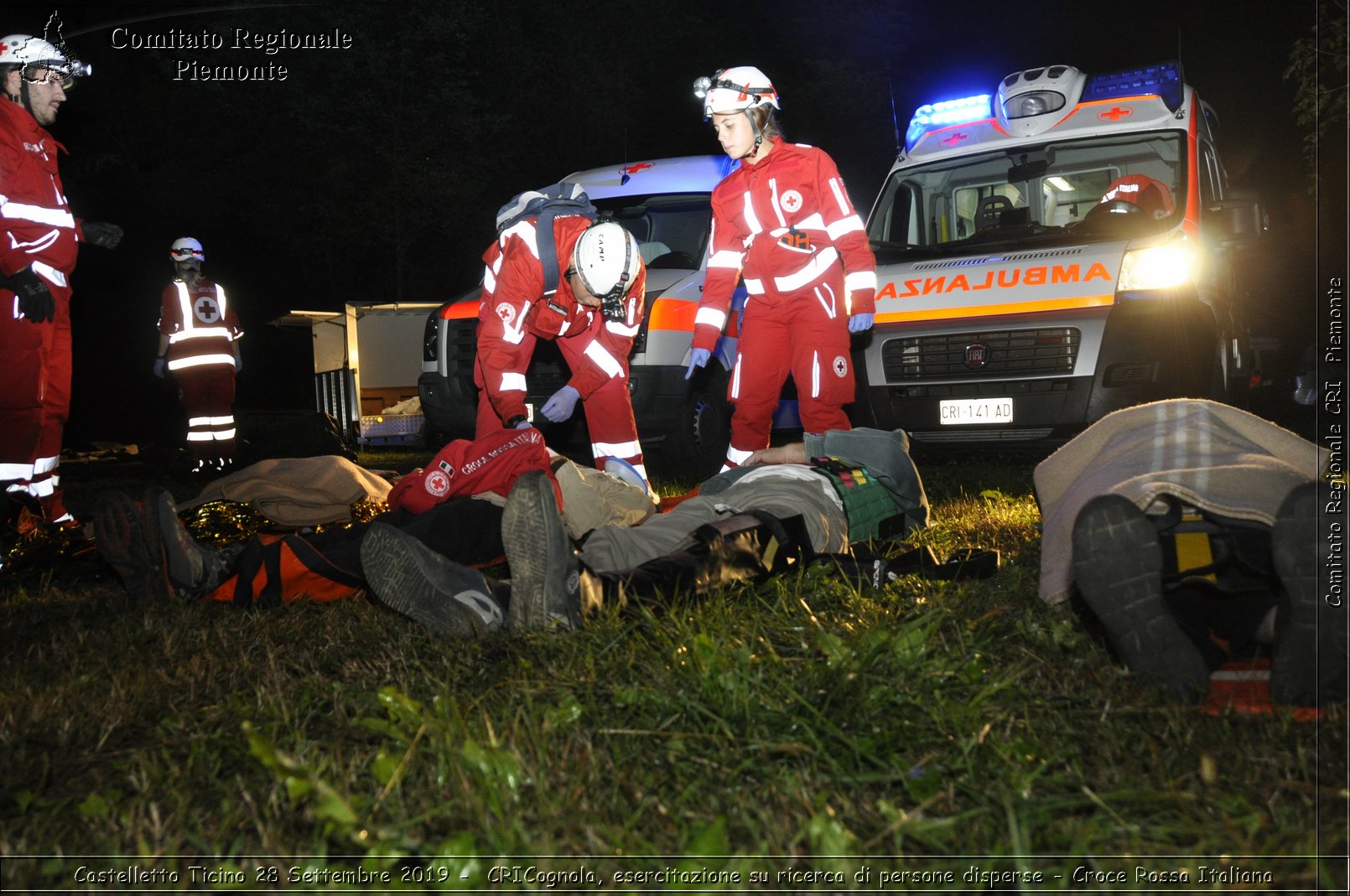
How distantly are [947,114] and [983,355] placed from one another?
2.17 meters

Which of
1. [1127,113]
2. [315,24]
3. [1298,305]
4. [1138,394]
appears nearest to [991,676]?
[1138,394]

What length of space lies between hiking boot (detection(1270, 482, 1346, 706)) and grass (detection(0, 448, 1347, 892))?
8 centimetres

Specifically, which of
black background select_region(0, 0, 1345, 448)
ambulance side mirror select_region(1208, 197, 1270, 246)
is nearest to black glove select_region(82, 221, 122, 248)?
ambulance side mirror select_region(1208, 197, 1270, 246)

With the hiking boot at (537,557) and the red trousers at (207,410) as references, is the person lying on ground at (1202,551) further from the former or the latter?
the red trousers at (207,410)

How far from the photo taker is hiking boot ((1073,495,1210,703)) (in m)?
2.14

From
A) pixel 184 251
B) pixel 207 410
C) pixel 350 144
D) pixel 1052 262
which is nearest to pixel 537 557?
pixel 1052 262

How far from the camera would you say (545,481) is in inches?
104

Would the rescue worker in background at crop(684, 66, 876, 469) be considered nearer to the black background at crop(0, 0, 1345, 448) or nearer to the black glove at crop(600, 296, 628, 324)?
the black glove at crop(600, 296, 628, 324)

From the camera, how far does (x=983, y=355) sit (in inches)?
249

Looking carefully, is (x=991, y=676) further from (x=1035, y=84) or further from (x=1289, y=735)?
(x=1035, y=84)

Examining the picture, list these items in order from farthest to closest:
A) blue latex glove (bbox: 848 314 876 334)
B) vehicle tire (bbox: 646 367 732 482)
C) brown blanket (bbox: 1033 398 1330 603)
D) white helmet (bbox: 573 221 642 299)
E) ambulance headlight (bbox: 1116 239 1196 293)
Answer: vehicle tire (bbox: 646 367 732 482) < ambulance headlight (bbox: 1116 239 1196 293) < blue latex glove (bbox: 848 314 876 334) < white helmet (bbox: 573 221 642 299) < brown blanket (bbox: 1033 398 1330 603)

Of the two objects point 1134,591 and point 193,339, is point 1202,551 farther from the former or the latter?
point 193,339

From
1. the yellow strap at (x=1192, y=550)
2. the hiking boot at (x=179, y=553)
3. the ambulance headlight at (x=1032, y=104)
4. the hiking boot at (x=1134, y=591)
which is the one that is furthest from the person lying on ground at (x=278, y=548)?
the ambulance headlight at (x=1032, y=104)

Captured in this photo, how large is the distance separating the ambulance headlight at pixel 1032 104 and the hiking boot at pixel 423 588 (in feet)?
18.8
